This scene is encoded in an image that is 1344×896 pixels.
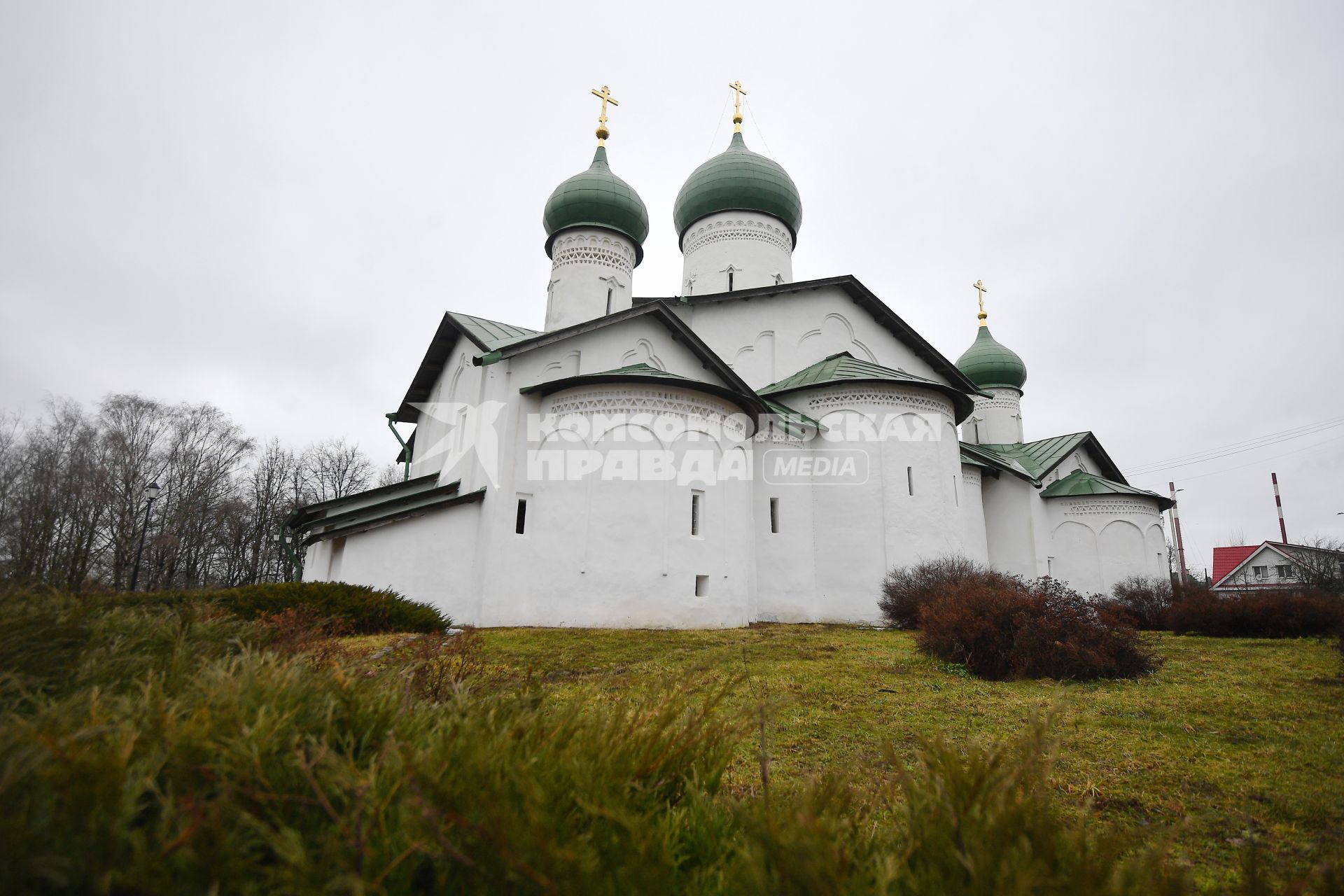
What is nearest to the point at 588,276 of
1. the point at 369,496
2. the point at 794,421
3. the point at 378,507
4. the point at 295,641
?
the point at 794,421

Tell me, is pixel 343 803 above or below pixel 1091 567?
below

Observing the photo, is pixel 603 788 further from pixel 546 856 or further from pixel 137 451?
pixel 137 451

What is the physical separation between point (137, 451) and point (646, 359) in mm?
22737

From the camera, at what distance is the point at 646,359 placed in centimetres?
1416

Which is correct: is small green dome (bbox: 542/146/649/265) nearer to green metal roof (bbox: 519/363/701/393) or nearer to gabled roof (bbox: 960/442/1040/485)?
green metal roof (bbox: 519/363/701/393)

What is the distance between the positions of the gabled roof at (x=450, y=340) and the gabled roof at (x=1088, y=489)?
16350 millimetres

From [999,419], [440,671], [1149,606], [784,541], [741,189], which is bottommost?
[440,671]

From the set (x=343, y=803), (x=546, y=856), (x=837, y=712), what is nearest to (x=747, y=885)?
(x=546, y=856)

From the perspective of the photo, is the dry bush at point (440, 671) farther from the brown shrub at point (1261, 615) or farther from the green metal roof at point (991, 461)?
the green metal roof at point (991, 461)

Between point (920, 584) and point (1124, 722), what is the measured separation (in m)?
7.39

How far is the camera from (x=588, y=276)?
17.9m

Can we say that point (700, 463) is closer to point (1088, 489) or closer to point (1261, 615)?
point (1261, 615)

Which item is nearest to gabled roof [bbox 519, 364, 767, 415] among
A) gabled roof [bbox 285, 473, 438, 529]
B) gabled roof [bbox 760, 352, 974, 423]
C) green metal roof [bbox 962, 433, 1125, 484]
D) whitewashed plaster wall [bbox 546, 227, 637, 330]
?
gabled roof [bbox 760, 352, 974, 423]

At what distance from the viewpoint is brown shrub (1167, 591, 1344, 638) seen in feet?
32.6
